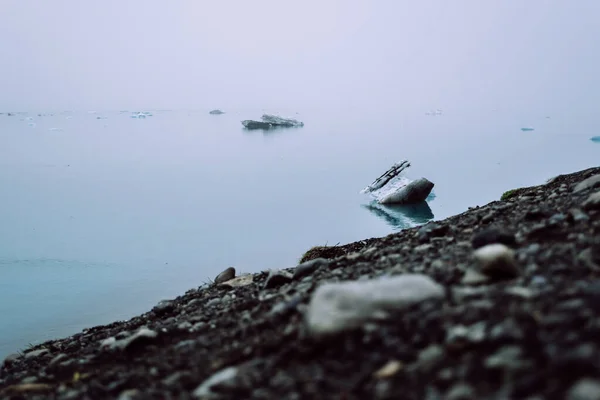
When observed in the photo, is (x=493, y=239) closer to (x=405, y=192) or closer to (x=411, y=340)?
(x=411, y=340)

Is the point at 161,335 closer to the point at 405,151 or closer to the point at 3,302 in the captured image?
the point at 3,302

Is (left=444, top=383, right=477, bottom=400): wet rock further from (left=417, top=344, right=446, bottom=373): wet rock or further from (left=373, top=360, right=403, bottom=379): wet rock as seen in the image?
(left=373, top=360, right=403, bottom=379): wet rock

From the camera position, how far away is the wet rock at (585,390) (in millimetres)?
2016

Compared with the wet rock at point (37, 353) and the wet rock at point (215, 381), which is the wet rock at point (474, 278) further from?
the wet rock at point (37, 353)

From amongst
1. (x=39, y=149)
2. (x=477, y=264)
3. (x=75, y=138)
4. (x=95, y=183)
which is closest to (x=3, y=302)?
(x=477, y=264)

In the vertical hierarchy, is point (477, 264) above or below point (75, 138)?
below

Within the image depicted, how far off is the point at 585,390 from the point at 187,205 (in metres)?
30.3

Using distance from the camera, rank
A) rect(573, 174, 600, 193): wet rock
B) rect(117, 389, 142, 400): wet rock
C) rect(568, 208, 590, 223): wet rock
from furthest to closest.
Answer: rect(573, 174, 600, 193): wet rock → rect(568, 208, 590, 223): wet rock → rect(117, 389, 142, 400): wet rock

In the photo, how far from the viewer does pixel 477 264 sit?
12.8 feet

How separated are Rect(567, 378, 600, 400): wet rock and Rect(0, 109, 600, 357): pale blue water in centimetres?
1352

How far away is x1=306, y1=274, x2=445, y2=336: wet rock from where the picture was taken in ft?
10.7

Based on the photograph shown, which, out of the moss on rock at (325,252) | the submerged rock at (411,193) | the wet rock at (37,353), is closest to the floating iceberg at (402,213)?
the submerged rock at (411,193)

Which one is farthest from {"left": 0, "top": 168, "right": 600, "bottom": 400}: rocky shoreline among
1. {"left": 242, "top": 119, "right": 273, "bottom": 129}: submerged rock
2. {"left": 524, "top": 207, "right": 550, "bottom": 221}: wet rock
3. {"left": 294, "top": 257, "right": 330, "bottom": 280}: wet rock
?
{"left": 242, "top": 119, "right": 273, "bottom": 129}: submerged rock

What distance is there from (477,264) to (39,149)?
2664 inches
